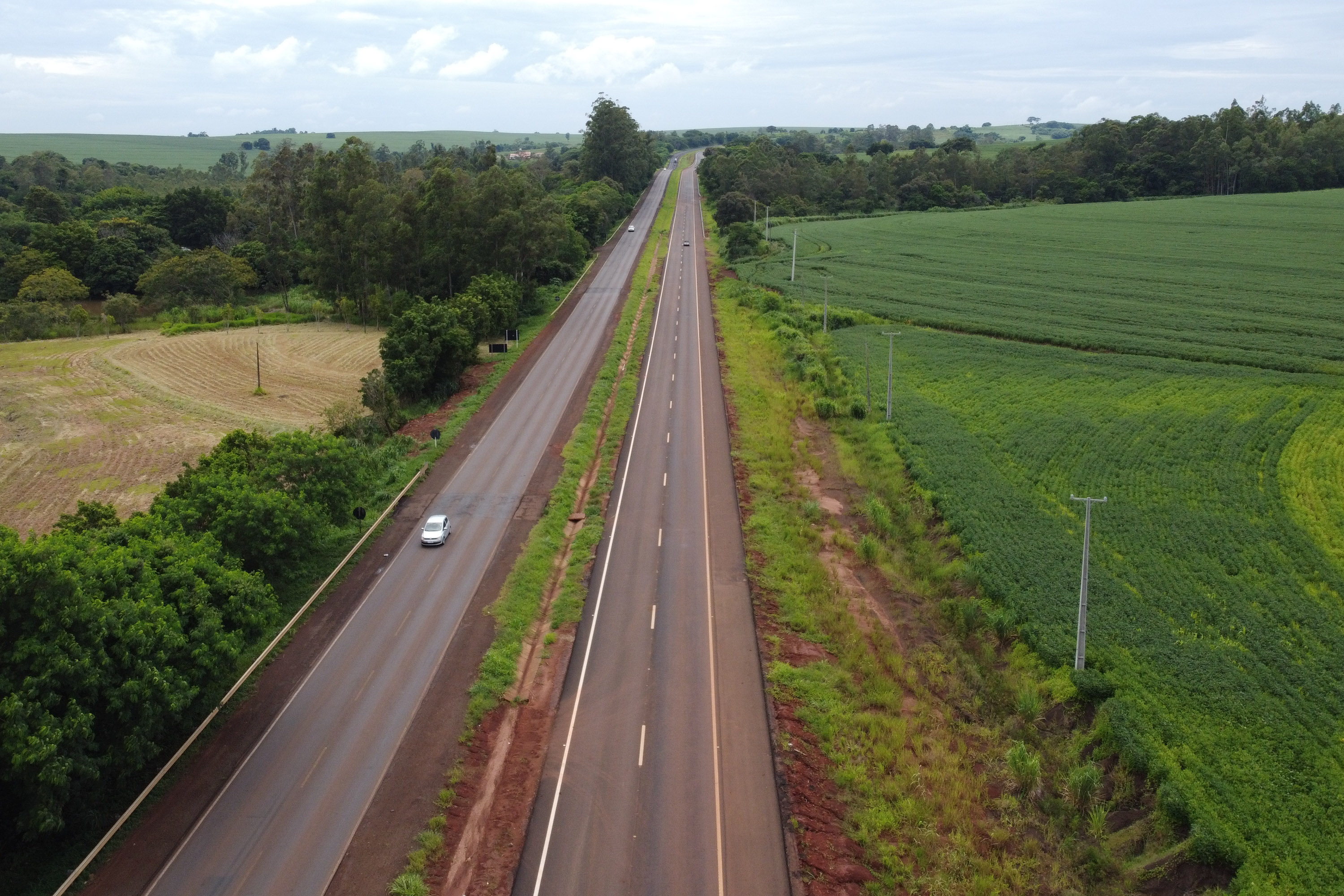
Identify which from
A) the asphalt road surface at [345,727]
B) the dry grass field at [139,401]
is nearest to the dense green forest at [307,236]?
the dry grass field at [139,401]

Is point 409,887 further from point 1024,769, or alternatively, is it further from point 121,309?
point 121,309

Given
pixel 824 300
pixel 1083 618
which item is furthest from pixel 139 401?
pixel 1083 618

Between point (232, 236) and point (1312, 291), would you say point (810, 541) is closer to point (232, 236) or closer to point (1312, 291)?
point (1312, 291)

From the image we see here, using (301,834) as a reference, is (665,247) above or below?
above

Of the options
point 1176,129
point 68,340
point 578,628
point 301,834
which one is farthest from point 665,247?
point 1176,129

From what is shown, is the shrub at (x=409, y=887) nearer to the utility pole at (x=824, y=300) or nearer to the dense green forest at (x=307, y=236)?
the utility pole at (x=824, y=300)

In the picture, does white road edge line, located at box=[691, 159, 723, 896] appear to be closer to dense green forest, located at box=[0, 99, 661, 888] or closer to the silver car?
the silver car
